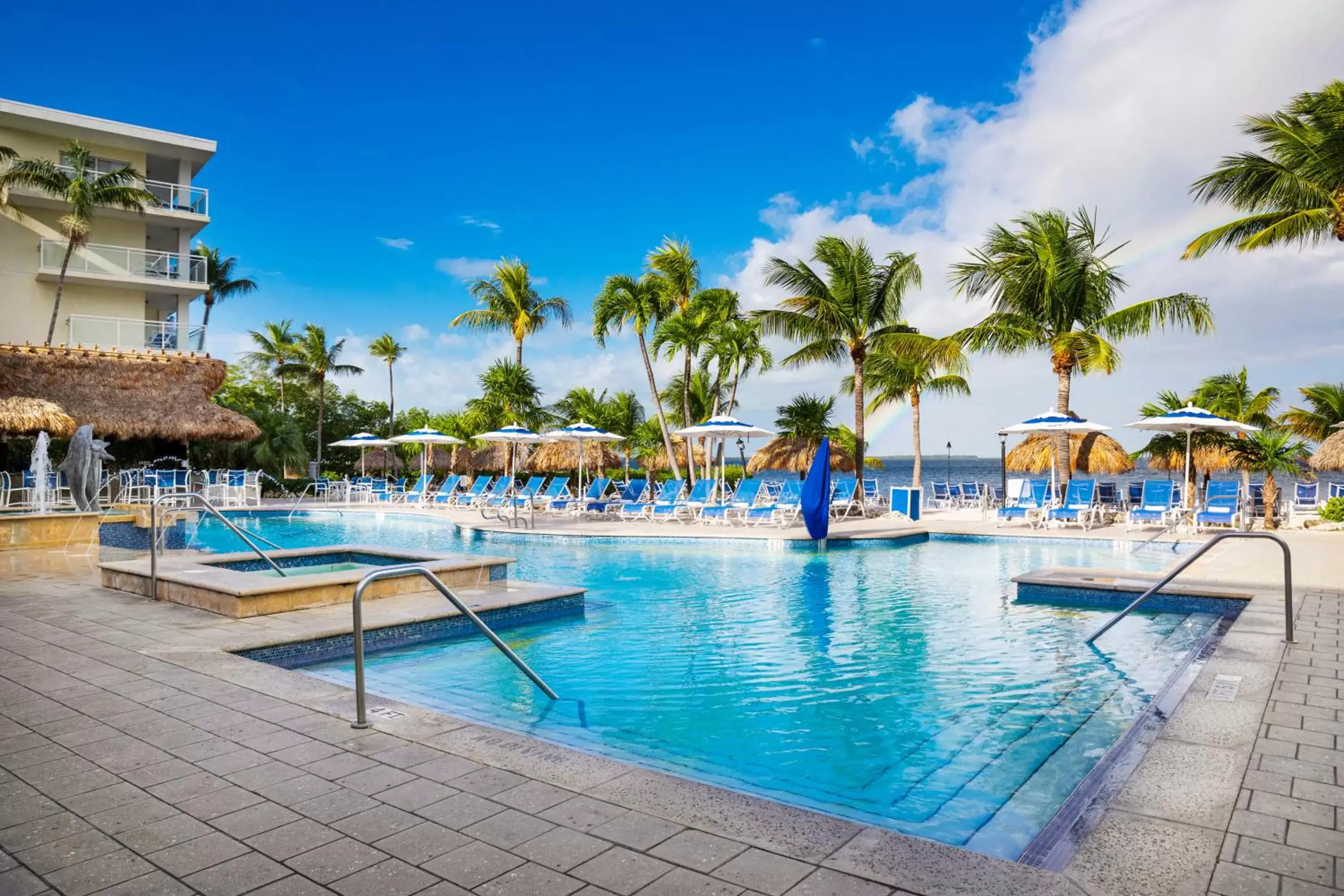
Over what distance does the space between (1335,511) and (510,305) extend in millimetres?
24914

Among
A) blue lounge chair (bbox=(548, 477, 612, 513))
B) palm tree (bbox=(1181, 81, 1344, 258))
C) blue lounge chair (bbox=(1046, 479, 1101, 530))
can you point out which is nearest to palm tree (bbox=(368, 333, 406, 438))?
blue lounge chair (bbox=(548, 477, 612, 513))

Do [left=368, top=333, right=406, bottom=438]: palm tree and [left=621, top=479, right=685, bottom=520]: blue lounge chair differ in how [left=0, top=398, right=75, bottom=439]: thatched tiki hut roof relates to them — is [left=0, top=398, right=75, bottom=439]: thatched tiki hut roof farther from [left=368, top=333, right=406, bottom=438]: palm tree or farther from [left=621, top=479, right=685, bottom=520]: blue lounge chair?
[left=368, top=333, right=406, bottom=438]: palm tree

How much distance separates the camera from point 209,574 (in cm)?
736

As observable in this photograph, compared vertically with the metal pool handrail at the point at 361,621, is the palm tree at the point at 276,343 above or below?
above

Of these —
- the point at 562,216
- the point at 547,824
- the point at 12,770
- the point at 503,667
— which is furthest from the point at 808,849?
the point at 562,216

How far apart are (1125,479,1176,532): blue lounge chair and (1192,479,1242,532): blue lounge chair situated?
47cm

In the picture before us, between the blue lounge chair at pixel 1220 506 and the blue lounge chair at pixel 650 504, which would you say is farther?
the blue lounge chair at pixel 650 504

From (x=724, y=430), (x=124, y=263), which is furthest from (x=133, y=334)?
(x=724, y=430)

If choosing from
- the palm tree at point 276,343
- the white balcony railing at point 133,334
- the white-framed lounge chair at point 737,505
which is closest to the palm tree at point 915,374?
the white-framed lounge chair at point 737,505

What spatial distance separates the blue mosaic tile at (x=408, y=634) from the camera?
5695 mm

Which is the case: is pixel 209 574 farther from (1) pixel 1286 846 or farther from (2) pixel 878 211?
(2) pixel 878 211

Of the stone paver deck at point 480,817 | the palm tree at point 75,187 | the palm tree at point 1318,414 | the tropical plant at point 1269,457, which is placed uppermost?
the palm tree at point 75,187

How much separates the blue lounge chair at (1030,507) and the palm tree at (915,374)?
13.4 ft

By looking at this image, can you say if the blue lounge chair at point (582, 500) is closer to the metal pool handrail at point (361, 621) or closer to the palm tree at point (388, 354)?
the metal pool handrail at point (361, 621)
